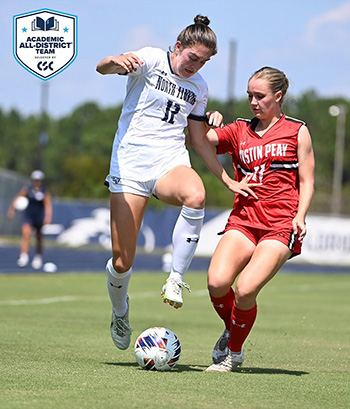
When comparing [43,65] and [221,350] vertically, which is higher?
[43,65]

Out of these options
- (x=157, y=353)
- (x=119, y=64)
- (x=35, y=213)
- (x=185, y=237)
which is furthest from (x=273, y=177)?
(x=35, y=213)

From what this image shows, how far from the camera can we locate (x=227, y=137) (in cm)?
699

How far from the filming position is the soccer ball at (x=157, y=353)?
647 centimetres

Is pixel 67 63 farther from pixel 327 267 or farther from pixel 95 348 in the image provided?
pixel 327 267

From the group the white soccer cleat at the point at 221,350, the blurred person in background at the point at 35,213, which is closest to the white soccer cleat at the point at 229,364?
the white soccer cleat at the point at 221,350

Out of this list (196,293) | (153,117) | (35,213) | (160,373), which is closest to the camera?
(160,373)

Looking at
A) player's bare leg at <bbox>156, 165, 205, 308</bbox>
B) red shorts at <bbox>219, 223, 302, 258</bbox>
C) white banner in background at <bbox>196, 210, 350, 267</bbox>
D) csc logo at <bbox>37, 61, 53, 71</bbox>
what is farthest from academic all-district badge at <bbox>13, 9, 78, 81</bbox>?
white banner in background at <bbox>196, 210, 350, 267</bbox>

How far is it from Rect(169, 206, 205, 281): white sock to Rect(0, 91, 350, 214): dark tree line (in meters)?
56.6

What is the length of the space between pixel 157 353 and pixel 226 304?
30.0 inches

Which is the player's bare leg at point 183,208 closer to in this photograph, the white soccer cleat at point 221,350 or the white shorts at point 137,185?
the white shorts at point 137,185

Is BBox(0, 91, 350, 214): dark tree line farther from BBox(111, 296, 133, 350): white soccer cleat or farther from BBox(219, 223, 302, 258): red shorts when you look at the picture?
BBox(219, 223, 302, 258): red shorts

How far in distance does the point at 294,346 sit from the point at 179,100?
3306mm

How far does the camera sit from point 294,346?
Result: 28.9 feet

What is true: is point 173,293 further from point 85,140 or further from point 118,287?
point 85,140
